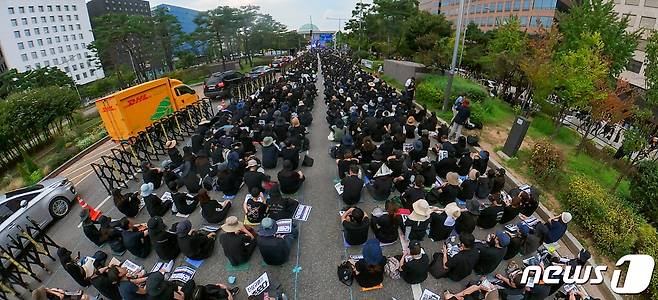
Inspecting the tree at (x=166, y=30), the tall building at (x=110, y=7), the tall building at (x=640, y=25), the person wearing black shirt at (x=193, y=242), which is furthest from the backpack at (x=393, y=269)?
the tall building at (x=110, y=7)

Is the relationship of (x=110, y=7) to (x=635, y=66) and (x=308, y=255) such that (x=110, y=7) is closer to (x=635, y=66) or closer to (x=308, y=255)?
(x=308, y=255)

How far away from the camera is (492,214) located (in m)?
7.48

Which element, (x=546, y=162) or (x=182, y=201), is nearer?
(x=182, y=201)

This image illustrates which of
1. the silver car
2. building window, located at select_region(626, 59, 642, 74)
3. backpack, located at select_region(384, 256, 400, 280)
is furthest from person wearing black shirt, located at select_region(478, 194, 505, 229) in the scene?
building window, located at select_region(626, 59, 642, 74)

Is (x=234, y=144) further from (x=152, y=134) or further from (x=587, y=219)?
(x=587, y=219)

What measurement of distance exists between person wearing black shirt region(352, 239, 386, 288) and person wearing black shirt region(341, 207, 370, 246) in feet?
2.87

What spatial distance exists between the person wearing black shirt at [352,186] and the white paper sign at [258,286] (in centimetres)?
318

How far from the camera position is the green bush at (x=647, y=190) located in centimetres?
936

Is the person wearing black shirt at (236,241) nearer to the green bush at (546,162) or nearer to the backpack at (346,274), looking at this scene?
the backpack at (346,274)

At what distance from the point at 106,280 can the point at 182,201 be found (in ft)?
9.77

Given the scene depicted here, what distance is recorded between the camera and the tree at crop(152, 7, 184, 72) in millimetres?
39562

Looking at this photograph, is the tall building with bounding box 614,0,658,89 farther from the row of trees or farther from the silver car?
the row of trees

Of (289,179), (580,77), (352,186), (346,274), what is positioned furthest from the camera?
(580,77)
